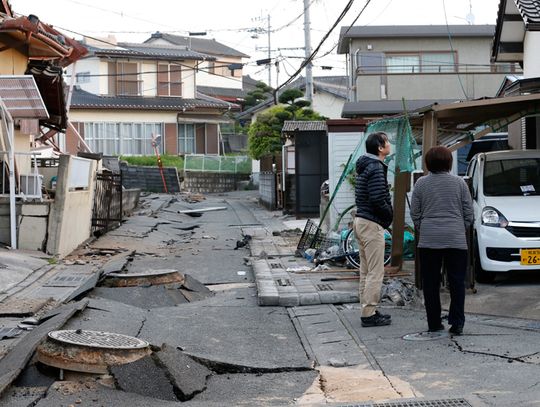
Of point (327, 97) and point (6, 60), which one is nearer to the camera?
point (6, 60)

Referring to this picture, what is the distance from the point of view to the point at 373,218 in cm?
758

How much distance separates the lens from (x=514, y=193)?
33.1ft

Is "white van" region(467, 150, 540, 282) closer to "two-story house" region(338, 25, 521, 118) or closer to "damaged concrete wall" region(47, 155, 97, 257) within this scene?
"damaged concrete wall" region(47, 155, 97, 257)

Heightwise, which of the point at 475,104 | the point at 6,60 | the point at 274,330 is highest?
the point at 6,60

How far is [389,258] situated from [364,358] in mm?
4607

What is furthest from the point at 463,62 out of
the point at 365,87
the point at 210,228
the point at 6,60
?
the point at 6,60

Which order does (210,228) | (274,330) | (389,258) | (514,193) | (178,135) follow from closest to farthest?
1. (274,330)
2. (514,193)
3. (389,258)
4. (210,228)
5. (178,135)

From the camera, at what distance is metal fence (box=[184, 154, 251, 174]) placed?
42344 mm

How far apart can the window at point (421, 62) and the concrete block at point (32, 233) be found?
17261 millimetres

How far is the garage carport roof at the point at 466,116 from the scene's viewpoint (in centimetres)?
891

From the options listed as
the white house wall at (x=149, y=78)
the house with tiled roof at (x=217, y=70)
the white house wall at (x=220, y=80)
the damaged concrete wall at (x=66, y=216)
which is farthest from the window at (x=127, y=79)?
the damaged concrete wall at (x=66, y=216)

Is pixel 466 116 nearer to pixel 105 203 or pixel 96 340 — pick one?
pixel 96 340

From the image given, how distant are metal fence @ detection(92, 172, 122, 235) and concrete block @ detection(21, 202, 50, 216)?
3707 mm

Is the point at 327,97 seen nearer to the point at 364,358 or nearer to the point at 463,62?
the point at 463,62
